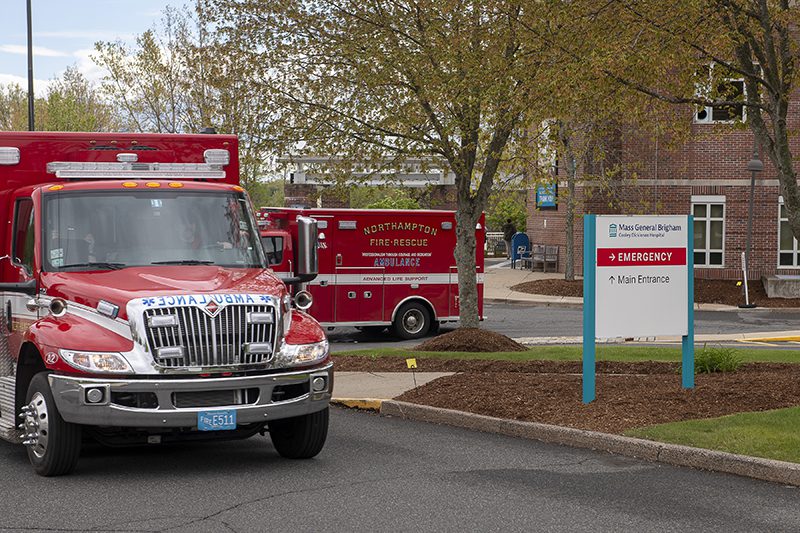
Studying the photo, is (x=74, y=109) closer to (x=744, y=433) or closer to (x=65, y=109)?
(x=65, y=109)

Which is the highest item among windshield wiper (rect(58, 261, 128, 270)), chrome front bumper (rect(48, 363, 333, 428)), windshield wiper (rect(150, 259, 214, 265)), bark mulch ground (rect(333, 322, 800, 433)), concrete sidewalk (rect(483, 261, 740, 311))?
windshield wiper (rect(150, 259, 214, 265))

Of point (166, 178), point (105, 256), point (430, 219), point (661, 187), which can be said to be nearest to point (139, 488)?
point (105, 256)

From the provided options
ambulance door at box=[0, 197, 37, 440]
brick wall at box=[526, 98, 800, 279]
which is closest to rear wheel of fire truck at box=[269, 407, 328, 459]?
ambulance door at box=[0, 197, 37, 440]

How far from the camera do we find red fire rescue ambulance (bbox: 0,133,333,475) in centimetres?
860

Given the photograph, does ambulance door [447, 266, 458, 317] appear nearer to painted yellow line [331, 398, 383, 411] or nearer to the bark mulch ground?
the bark mulch ground

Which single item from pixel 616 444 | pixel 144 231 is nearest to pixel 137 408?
pixel 144 231

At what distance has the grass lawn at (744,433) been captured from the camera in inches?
358

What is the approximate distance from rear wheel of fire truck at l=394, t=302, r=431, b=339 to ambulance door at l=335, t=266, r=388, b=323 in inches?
14.6

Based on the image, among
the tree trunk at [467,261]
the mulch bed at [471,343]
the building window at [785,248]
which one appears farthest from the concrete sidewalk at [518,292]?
the mulch bed at [471,343]

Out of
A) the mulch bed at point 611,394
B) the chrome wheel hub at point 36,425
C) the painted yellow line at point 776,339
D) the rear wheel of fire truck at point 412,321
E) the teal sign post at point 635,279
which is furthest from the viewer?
the rear wheel of fire truck at point 412,321

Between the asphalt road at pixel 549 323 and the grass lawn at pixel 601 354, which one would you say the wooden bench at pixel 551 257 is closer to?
the asphalt road at pixel 549 323

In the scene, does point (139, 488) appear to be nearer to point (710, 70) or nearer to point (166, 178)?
point (166, 178)

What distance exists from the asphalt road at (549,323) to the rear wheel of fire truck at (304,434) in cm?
1144

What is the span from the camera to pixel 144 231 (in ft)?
32.2
